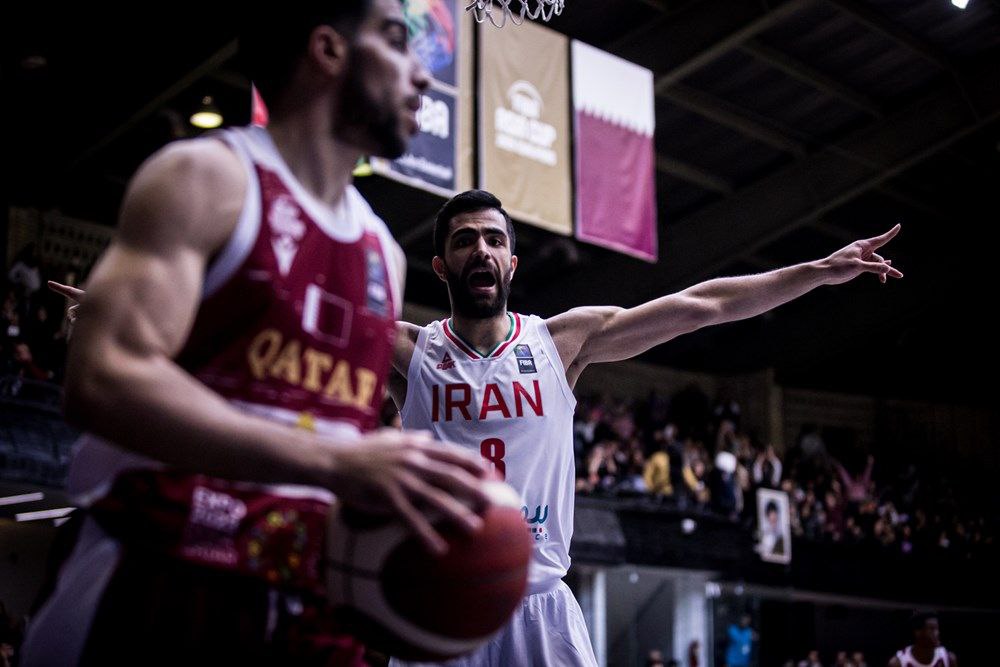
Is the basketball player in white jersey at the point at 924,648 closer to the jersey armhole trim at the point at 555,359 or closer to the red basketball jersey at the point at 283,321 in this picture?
the jersey armhole trim at the point at 555,359

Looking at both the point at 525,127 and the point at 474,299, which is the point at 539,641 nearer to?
the point at 474,299

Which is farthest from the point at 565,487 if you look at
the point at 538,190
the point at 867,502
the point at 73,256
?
the point at 867,502

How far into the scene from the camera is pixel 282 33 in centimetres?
243

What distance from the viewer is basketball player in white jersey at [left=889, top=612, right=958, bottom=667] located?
1235 centimetres

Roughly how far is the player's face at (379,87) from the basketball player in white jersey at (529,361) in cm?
232

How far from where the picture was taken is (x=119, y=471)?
2197 mm

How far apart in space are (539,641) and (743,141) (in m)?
17.7

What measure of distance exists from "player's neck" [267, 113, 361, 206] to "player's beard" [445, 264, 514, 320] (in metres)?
2.38

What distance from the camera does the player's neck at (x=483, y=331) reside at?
489 centimetres

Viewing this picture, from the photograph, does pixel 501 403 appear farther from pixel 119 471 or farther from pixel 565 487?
pixel 119 471

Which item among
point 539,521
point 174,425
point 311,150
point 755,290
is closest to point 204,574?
point 174,425

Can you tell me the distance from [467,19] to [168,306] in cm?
1154

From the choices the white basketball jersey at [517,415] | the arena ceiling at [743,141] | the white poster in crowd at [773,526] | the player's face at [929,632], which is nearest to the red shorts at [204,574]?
the white basketball jersey at [517,415]

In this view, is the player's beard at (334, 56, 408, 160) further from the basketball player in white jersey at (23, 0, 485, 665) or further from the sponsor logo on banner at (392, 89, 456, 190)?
the sponsor logo on banner at (392, 89, 456, 190)
